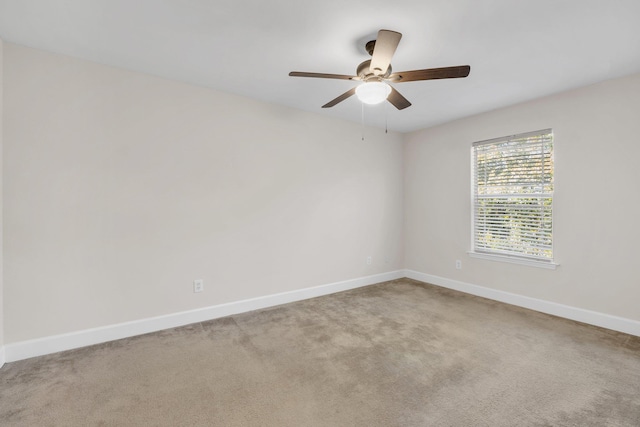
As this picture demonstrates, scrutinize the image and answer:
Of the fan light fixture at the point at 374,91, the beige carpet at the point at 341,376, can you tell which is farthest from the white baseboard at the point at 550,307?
the fan light fixture at the point at 374,91

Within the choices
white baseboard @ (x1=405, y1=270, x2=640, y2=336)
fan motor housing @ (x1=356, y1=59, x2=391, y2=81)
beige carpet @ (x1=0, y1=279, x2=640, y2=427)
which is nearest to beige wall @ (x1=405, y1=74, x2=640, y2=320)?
white baseboard @ (x1=405, y1=270, x2=640, y2=336)

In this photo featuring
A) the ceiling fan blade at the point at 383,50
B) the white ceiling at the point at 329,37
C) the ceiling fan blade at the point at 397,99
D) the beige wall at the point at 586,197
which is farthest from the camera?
the beige wall at the point at 586,197

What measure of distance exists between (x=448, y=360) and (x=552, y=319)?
5.57 feet

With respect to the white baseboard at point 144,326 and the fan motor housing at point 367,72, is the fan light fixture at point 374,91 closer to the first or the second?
the fan motor housing at point 367,72

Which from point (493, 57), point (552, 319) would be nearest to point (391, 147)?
point (493, 57)

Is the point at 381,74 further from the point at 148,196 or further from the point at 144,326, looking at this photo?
the point at 144,326

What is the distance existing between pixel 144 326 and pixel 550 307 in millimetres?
4318

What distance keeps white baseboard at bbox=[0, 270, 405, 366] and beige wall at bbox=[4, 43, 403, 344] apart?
0.22 ft

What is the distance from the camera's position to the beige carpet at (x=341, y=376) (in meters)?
1.71

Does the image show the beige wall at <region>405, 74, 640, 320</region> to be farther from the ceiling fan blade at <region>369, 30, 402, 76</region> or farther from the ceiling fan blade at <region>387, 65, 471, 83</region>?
the ceiling fan blade at <region>369, 30, 402, 76</region>

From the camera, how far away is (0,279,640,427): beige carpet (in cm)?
171

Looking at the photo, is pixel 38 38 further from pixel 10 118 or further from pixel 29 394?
pixel 29 394

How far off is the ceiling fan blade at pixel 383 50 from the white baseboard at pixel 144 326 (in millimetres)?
2722

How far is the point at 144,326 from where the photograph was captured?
9.12 feet
